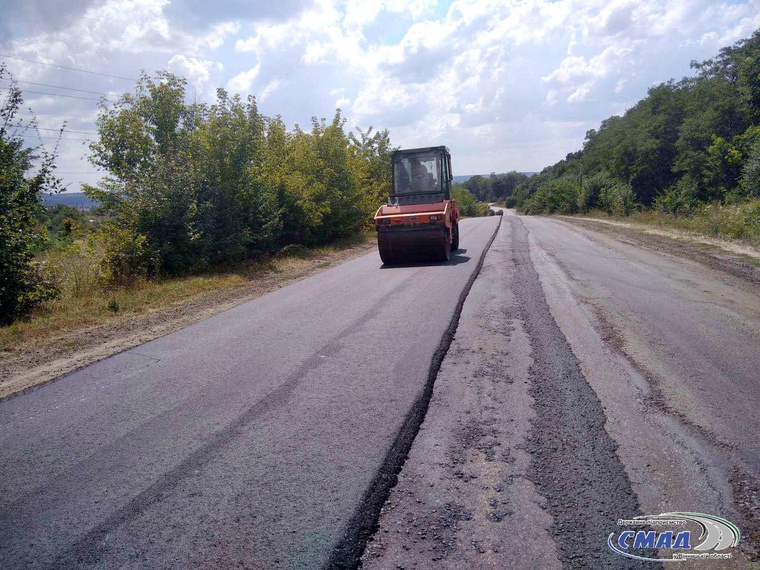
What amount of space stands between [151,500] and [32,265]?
9.34 meters

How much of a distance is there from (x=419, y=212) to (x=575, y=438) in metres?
10.3

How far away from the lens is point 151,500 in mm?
3555

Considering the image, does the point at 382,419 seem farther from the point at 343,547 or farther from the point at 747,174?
the point at 747,174

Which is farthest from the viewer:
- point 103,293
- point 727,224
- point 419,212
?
point 727,224

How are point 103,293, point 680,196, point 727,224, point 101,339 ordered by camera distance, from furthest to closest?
point 680,196 → point 727,224 → point 103,293 → point 101,339

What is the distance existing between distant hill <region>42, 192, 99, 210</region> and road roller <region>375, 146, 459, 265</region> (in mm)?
7058

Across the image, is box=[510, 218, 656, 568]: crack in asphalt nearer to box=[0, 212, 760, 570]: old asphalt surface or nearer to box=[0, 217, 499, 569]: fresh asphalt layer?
box=[0, 212, 760, 570]: old asphalt surface

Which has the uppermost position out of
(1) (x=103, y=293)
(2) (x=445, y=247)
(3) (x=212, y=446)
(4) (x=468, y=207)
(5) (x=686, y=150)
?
(5) (x=686, y=150)

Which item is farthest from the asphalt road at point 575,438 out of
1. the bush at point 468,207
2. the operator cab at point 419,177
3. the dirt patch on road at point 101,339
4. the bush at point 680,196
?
the bush at point 468,207

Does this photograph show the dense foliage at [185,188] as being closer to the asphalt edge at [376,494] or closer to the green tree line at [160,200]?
the green tree line at [160,200]

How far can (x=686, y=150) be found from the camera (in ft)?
Answer: 135

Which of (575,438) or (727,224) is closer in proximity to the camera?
(575,438)

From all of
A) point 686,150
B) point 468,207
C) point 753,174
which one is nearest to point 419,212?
point 753,174

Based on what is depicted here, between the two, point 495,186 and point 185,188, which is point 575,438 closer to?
point 185,188
